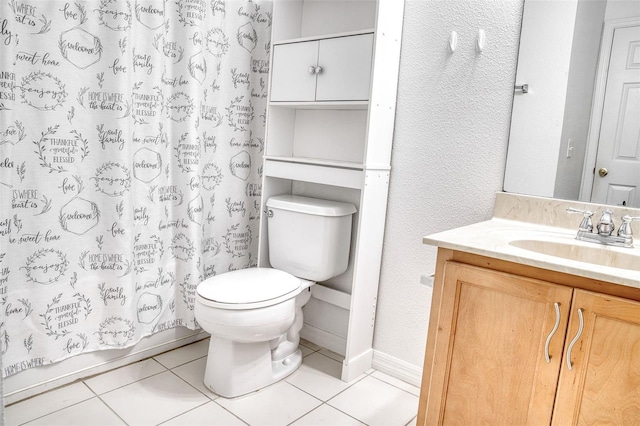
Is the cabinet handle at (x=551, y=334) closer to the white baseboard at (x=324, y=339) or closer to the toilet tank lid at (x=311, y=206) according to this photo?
the toilet tank lid at (x=311, y=206)

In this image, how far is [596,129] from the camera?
5.14ft

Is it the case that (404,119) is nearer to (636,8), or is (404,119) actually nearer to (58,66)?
(636,8)

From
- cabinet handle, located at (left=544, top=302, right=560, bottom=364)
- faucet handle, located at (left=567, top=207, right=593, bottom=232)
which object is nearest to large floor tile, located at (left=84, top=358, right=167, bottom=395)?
cabinet handle, located at (left=544, top=302, right=560, bottom=364)

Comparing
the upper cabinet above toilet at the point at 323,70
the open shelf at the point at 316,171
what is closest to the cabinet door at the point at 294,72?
the upper cabinet above toilet at the point at 323,70

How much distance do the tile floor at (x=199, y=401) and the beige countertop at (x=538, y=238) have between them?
0.87m

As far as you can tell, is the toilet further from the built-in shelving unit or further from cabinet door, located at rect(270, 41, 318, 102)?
cabinet door, located at rect(270, 41, 318, 102)

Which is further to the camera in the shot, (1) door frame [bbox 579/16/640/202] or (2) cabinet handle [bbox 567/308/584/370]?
(1) door frame [bbox 579/16/640/202]

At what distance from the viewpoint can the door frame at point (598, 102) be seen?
1.53 m

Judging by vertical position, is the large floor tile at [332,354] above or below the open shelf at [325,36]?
below

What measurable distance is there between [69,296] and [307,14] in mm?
1729

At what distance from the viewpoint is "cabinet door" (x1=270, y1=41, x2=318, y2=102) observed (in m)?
2.08

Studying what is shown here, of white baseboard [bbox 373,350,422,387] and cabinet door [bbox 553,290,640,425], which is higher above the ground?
cabinet door [bbox 553,290,640,425]

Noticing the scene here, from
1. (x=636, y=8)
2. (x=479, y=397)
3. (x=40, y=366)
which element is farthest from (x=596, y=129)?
(x=40, y=366)

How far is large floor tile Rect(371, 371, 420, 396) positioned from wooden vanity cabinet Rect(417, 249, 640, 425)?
59 cm
